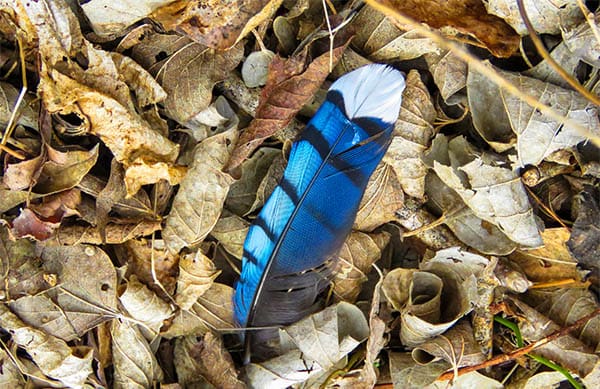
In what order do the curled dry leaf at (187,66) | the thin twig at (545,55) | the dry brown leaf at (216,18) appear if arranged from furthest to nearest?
the curled dry leaf at (187,66), the dry brown leaf at (216,18), the thin twig at (545,55)

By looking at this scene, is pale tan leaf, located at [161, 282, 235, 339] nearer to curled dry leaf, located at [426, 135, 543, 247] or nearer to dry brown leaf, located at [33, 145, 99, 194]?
dry brown leaf, located at [33, 145, 99, 194]

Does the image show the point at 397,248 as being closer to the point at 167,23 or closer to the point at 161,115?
the point at 161,115

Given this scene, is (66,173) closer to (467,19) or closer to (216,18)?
(216,18)

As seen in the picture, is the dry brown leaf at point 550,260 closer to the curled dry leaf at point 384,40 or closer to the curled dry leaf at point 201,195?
the curled dry leaf at point 384,40

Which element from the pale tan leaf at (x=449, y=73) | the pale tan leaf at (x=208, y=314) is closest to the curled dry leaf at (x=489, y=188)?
the pale tan leaf at (x=449, y=73)

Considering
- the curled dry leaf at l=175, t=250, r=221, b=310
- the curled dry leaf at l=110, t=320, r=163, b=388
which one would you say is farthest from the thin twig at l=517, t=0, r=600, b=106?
the curled dry leaf at l=110, t=320, r=163, b=388

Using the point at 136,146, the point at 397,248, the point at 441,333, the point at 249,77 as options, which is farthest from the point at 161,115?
the point at 441,333

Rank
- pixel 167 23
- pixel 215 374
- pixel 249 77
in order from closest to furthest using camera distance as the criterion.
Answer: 1. pixel 167 23
2. pixel 249 77
3. pixel 215 374
